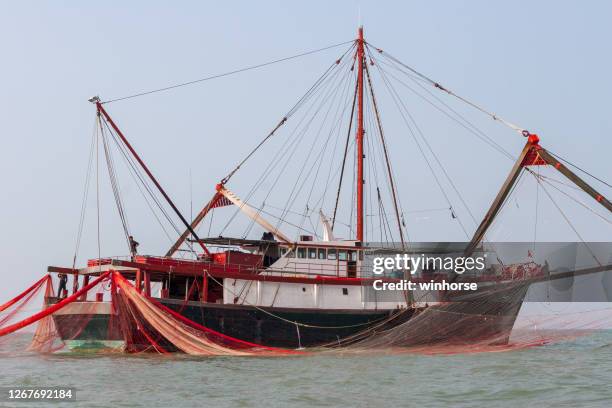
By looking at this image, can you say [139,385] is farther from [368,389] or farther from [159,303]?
[159,303]

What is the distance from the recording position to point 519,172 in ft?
91.8

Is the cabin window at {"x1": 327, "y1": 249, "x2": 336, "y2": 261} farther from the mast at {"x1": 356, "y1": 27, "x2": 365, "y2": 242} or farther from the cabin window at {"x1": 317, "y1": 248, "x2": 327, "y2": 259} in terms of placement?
the mast at {"x1": 356, "y1": 27, "x2": 365, "y2": 242}

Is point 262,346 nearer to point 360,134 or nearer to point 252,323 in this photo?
point 252,323

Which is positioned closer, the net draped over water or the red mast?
the net draped over water

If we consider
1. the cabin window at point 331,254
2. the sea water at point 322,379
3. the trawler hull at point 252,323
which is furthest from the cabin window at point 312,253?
the sea water at point 322,379

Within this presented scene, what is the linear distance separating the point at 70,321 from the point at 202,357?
523cm

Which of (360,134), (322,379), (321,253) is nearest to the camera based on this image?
(322,379)

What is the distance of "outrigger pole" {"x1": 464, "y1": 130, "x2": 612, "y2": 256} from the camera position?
88.4 feet

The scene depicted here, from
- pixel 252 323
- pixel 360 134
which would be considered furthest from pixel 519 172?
pixel 252 323

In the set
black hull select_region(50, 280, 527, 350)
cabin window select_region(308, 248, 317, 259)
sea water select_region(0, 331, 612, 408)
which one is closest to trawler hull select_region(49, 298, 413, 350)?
black hull select_region(50, 280, 527, 350)

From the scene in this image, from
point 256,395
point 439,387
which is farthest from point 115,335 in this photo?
point 439,387

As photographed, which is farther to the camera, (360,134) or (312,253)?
(360,134)

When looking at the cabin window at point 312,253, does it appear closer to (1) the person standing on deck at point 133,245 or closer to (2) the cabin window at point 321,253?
(2) the cabin window at point 321,253

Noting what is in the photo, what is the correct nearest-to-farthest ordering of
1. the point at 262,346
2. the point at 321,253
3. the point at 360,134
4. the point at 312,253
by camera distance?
the point at 262,346 < the point at 312,253 < the point at 321,253 < the point at 360,134
